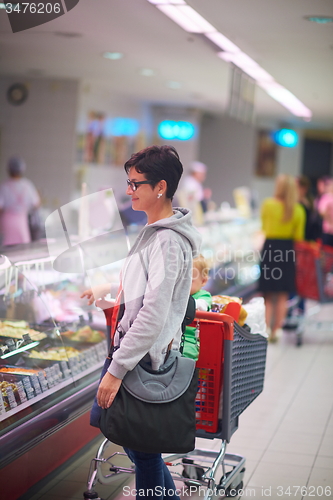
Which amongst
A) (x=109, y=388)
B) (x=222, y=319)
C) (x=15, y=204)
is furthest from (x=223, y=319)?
(x=15, y=204)

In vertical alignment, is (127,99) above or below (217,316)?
above

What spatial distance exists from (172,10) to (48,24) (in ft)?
5.27

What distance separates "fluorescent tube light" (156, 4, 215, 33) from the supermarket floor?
3.30 m

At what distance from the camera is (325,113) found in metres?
13.1

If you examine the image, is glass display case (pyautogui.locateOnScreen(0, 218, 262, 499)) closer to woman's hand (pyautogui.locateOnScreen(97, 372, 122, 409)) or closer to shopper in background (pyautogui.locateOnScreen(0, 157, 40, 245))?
woman's hand (pyautogui.locateOnScreen(97, 372, 122, 409))

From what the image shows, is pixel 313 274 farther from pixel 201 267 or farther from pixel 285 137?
pixel 285 137

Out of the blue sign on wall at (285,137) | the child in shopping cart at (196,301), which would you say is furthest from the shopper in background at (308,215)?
the blue sign on wall at (285,137)

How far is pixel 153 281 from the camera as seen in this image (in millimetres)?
2184

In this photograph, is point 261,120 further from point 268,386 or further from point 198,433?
point 198,433

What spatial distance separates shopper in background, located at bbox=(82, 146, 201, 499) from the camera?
217cm

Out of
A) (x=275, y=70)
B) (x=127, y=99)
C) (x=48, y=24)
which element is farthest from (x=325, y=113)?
(x=48, y=24)

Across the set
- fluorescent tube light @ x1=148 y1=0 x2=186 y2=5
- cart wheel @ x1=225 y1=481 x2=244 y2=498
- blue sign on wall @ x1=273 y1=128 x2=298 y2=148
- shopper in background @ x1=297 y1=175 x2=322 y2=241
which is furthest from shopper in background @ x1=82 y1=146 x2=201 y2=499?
blue sign on wall @ x1=273 y1=128 x2=298 y2=148

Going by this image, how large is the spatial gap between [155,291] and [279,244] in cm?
473

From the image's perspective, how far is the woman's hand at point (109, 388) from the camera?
7.18ft
